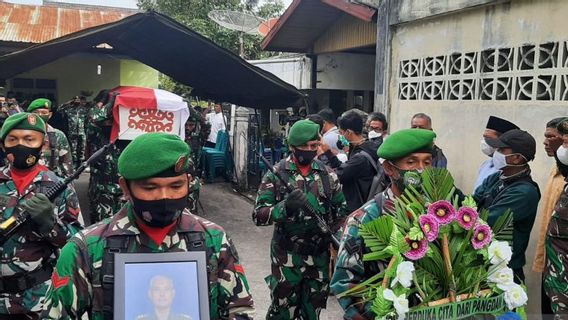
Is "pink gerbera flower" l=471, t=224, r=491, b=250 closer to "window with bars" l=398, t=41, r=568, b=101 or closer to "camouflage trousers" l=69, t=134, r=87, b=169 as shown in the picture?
"window with bars" l=398, t=41, r=568, b=101

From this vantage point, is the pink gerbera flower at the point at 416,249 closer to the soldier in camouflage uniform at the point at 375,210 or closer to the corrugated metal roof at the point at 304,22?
the soldier in camouflage uniform at the point at 375,210

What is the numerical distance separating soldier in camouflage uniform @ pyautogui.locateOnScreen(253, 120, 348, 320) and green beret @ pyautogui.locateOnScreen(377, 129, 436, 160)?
1496 millimetres

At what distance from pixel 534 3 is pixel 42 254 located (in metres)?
4.40

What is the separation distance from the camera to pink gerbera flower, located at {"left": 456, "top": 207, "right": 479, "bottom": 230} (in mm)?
2148

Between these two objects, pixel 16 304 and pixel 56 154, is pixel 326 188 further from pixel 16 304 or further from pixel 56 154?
pixel 56 154

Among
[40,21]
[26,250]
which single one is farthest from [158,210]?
[40,21]

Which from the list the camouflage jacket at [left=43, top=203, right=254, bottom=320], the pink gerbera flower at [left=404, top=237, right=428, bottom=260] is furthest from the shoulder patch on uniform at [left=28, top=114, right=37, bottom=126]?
the pink gerbera flower at [left=404, top=237, right=428, bottom=260]

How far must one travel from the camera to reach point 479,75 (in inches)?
215

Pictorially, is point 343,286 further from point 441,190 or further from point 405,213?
point 441,190

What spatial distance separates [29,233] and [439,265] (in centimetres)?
233

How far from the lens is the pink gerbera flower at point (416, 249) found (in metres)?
2.07

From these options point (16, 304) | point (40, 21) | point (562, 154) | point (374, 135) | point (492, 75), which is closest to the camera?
point (16, 304)

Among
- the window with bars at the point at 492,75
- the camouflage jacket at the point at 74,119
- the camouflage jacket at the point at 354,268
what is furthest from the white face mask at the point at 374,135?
the camouflage jacket at the point at 74,119

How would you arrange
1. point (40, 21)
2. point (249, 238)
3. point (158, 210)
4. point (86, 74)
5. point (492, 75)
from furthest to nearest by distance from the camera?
1. point (86, 74)
2. point (40, 21)
3. point (249, 238)
4. point (492, 75)
5. point (158, 210)
